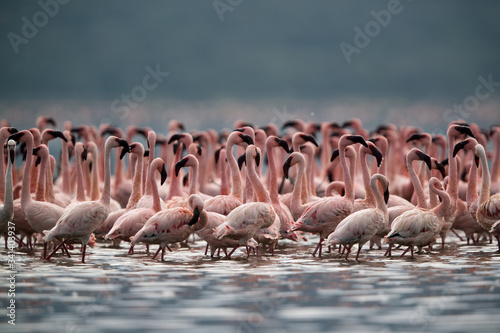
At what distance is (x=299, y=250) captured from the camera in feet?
43.4

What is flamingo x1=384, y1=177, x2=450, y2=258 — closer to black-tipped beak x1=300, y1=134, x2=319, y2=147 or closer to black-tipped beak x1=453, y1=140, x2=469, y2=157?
black-tipped beak x1=453, y1=140, x2=469, y2=157

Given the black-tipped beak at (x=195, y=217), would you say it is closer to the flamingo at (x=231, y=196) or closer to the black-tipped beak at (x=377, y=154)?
the flamingo at (x=231, y=196)

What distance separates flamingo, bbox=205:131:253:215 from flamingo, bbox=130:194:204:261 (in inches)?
62.3

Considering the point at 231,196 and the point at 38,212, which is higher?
the point at 231,196

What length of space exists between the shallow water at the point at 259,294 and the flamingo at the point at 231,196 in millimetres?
1374

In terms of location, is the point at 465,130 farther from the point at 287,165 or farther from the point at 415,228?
the point at 415,228

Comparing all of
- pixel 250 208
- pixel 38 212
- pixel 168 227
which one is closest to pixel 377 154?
pixel 250 208

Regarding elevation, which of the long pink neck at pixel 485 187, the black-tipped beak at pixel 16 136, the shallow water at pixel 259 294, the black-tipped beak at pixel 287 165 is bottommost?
the shallow water at pixel 259 294

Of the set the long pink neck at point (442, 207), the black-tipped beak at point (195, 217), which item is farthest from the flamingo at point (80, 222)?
the long pink neck at point (442, 207)

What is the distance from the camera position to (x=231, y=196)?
44.6ft

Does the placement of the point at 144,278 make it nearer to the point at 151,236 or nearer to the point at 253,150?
the point at 151,236

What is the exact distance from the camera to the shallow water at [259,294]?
7.34 metres

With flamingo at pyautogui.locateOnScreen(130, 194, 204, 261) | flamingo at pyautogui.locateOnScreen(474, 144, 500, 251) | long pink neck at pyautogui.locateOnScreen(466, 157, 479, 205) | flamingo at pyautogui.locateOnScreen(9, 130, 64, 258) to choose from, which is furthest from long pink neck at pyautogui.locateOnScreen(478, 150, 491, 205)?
flamingo at pyautogui.locateOnScreen(9, 130, 64, 258)

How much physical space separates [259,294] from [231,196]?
500 cm
